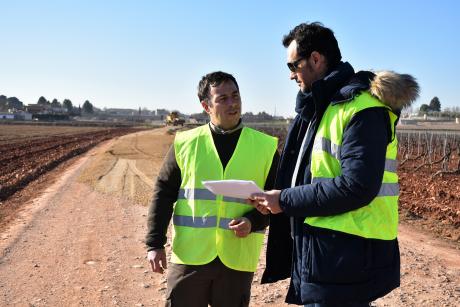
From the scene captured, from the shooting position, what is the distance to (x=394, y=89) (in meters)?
2.24

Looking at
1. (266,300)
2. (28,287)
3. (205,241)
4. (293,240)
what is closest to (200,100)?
(205,241)

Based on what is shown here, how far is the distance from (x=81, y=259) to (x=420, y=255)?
15.1 feet

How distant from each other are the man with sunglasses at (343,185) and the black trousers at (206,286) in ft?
2.45

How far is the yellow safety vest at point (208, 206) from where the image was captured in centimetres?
316

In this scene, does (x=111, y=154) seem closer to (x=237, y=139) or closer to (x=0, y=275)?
(x=0, y=275)

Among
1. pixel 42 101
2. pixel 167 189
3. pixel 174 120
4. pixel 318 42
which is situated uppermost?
pixel 42 101

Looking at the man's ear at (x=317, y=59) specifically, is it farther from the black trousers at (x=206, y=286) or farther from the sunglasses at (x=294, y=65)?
the black trousers at (x=206, y=286)

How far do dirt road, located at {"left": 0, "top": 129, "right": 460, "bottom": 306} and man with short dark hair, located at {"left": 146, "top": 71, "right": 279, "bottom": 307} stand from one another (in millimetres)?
2180

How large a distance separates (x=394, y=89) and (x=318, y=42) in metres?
0.45

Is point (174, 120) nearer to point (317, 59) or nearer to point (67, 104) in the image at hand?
point (317, 59)

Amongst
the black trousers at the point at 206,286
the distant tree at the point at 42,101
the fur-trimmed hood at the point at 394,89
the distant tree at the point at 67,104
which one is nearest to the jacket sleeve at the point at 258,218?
the black trousers at the point at 206,286

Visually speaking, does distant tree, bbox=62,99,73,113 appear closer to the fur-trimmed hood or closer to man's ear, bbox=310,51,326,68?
man's ear, bbox=310,51,326,68

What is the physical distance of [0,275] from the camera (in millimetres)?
6324

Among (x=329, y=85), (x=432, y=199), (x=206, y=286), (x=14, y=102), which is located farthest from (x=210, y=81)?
(x=14, y=102)
